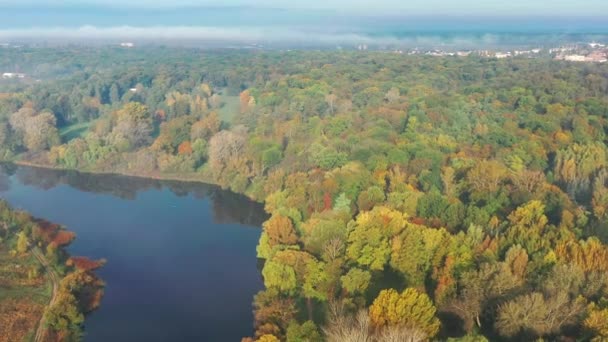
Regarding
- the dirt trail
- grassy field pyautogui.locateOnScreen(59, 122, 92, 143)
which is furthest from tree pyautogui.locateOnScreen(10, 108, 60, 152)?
the dirt trail

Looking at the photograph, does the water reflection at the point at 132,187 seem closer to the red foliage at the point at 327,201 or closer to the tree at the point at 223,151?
the tree at the point at 223,151

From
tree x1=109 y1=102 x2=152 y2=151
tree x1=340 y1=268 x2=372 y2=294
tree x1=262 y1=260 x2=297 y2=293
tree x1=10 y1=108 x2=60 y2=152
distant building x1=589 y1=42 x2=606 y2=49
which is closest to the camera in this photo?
tree x1=340 y1=268 x2=372 y2=294

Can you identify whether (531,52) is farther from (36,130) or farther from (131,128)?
(36,130)

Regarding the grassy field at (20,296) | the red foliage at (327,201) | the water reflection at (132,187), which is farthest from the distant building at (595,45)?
the grassy field at (20,296)

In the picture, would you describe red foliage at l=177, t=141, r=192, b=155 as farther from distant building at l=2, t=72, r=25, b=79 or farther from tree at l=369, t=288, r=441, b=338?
distant building at l=2, t=72, r=25, b=79

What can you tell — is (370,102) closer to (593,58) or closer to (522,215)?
(522,215)

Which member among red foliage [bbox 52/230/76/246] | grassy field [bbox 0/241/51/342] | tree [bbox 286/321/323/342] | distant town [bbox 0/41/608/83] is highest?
distant town [bbox 0/41/608/83]

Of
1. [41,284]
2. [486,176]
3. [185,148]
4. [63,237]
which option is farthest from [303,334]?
[185,148]
